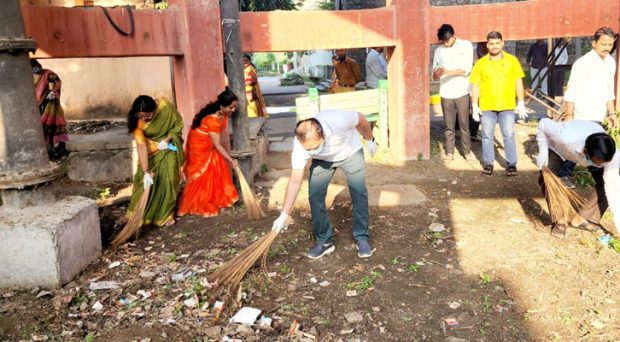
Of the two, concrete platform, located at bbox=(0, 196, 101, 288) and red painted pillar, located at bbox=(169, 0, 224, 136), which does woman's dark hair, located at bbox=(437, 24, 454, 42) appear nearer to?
red painted pillar, located at bbox=(169, 0, 224, 136)

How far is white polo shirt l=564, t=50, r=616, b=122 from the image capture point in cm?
545

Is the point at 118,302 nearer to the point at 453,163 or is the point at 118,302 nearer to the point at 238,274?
the point at 238,274

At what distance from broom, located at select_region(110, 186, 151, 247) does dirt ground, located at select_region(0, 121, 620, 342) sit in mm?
90

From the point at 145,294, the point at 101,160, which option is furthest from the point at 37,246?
the point at 101,160

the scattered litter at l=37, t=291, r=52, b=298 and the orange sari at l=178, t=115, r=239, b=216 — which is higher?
the orange sari at l=178, t=115, r=239, b=216

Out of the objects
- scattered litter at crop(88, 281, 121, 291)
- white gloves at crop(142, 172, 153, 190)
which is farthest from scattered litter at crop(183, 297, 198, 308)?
white gloves at crop(142, 172, 153, 190)

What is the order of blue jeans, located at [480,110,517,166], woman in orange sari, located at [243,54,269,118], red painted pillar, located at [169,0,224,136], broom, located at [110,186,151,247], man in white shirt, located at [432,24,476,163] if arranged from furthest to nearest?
woman in orange sari, located at [243,54,269,118] < man in white shirt, located at [432,24,476,163] < blue jeans, located at [480,110,517,166] < red painted pillar, located at [169,0,224,136] < broom, located at [110,186,151,247]

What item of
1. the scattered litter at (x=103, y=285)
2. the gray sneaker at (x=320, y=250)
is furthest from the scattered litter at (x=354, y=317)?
the scattered litter at (x=103, y=285)

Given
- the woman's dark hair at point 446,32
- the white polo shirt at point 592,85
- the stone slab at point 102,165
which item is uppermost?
the woman's dark hair at point 446,32

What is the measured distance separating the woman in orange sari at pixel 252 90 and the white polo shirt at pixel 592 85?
16.9 feet

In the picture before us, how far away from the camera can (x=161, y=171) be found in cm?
523

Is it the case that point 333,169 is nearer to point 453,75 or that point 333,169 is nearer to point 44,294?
point 44,294

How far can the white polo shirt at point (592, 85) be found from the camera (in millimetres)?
5449

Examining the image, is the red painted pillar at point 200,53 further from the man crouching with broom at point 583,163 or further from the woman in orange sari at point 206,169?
the man crouching with broom at point 583,163
